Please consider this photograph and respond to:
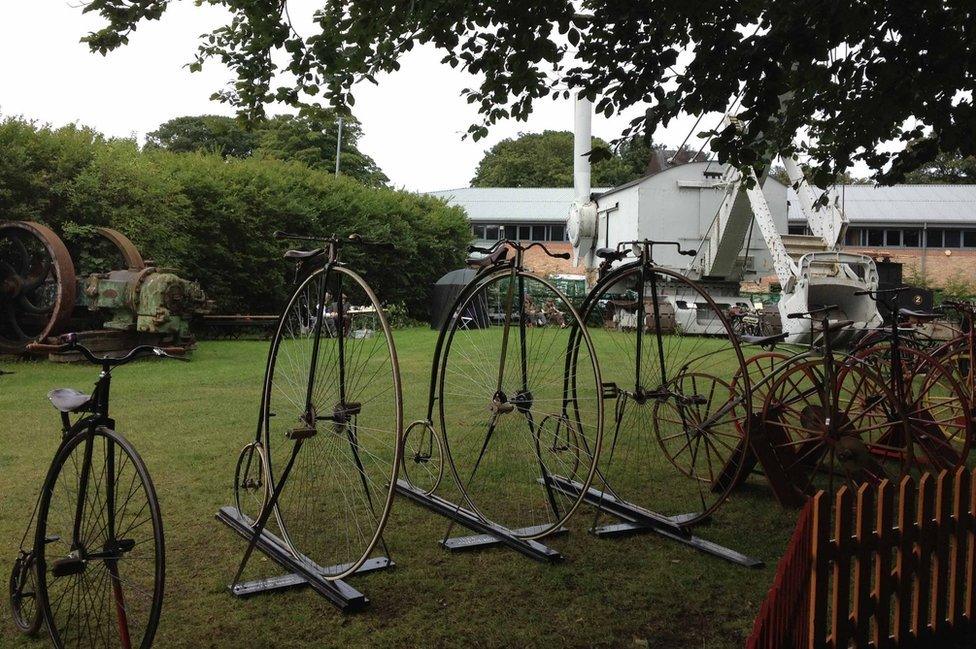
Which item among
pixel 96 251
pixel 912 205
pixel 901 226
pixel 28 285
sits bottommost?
pixel 28 285

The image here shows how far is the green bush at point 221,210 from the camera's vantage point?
37.4 feet

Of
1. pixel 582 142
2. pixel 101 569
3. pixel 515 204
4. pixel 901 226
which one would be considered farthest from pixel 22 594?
pixel 901 226

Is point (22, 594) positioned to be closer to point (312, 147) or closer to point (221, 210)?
point (221, 210)

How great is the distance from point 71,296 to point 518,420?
7.57 meters

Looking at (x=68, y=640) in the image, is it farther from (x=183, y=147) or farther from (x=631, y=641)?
(x=183, y=147)

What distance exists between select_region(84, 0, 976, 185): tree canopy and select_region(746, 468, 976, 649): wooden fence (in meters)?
2.22

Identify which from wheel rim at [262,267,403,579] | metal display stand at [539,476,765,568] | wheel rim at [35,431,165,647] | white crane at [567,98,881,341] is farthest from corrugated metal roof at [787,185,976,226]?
wheel rim at [35,431,165,647]

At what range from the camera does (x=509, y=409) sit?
4273 millimetres

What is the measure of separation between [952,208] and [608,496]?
110 feet

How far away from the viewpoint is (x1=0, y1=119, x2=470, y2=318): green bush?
449 inches

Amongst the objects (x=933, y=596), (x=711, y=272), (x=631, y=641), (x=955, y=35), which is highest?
(x=955, y=35)

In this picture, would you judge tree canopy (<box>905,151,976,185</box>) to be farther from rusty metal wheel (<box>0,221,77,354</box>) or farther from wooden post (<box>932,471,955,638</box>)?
wooden post (<box>932,471,955,638</box>)

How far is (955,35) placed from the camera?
5082 mm

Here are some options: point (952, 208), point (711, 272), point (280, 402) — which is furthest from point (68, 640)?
point (952, 208)
